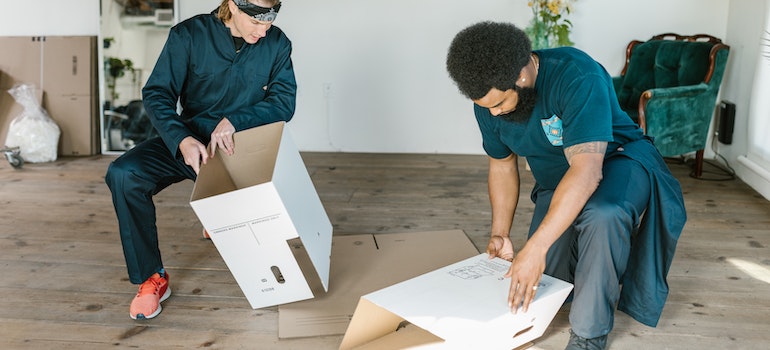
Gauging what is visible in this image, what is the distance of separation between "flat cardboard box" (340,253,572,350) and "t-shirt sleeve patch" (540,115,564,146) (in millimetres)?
390

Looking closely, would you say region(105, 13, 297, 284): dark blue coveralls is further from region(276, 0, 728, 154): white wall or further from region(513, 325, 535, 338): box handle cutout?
region(276, 0, 728, 154): white wall

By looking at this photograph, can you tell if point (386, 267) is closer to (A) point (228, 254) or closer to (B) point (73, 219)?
(A) point (228, 254)

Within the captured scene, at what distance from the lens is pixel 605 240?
182 centimetres

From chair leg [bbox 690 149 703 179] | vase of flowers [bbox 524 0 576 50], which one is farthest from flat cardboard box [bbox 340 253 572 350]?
vase of flowers [bbox 524 0 576 50]

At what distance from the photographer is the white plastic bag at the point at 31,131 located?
4.52 m

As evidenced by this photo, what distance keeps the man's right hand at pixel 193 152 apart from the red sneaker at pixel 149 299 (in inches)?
16.1

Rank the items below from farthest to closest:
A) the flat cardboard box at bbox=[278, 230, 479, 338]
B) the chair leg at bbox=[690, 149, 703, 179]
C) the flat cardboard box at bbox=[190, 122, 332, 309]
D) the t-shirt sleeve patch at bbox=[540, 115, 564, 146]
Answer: the chair leg at bbox=[690, 149, 703, 179] → the flat cardboard box at bbox=[278, 230, 479, 338] → the flat cardboard box at bbox=[190, 122, 332, 309] → the t-shirt sleeve patch at bbox=[540, 115, 564, 146]

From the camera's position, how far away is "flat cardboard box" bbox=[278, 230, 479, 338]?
2174mm

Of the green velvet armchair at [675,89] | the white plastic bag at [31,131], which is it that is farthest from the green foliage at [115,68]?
the green velvet armchair at [675,89]

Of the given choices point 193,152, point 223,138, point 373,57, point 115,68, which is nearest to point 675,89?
point 373,57

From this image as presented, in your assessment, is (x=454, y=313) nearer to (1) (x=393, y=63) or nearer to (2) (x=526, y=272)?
(2) (x=526, y=272)

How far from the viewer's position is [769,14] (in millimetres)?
3764

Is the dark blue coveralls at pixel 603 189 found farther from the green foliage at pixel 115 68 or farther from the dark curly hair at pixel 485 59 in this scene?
the green foliage at pixel 115 68

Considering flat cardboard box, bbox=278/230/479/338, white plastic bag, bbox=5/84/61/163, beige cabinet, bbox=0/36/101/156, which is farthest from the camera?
beige cabinet, bbox=0/36/101/156
